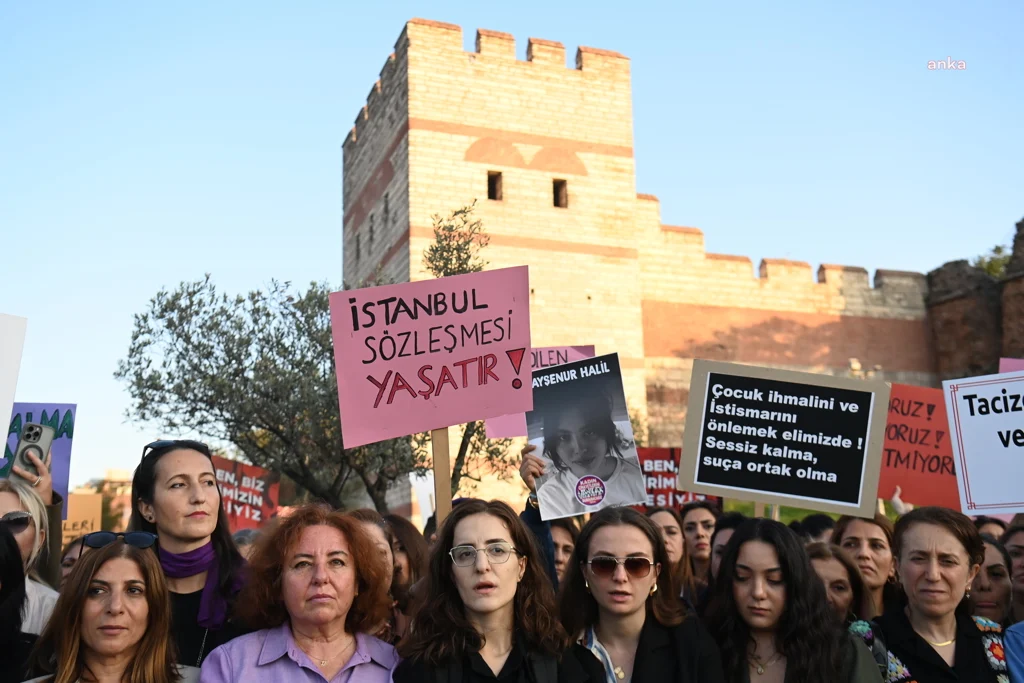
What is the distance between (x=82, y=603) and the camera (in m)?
3.15

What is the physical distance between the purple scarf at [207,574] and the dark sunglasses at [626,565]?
132cm

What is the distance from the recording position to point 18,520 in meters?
4.15

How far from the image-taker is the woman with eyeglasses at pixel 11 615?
3.34 metres

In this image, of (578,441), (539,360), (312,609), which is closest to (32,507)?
(312,609)

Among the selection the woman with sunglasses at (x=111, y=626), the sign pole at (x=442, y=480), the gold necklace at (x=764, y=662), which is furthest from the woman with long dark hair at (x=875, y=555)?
the woman with sunglasses at (x=111, y=626)

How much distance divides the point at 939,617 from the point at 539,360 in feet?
17.5

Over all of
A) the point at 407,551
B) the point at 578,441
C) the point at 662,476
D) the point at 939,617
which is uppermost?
the point at 662,476

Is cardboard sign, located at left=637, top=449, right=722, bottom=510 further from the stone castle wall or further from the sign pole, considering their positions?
the stone castle wall

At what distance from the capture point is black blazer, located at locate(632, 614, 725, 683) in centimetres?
354

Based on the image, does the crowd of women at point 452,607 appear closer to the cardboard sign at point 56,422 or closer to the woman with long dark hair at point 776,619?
Answer: the woman with long dark hair at point 776,619

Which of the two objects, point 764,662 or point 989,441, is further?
point 989,441

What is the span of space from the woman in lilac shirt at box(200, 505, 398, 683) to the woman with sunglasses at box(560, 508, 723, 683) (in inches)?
31.5

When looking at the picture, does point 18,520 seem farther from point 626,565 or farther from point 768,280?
point 768,280

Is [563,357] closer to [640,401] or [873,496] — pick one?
[873,496]
